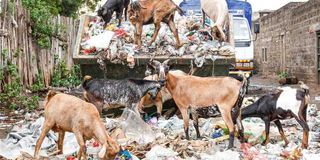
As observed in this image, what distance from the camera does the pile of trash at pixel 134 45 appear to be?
29.3 ft

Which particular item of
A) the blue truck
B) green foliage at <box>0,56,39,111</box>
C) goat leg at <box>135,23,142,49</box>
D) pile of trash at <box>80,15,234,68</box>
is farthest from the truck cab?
green foliage at <box>0,56,39,111</box>

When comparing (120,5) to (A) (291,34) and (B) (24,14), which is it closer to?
(B) (24,14)

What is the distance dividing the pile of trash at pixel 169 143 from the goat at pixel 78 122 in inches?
16.4

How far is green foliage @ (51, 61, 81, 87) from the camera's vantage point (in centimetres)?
1330

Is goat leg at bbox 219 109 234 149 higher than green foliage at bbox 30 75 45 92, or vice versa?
green foliage at bbox 30 75 45 92

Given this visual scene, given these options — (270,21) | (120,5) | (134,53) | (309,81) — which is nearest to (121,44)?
(134,53)

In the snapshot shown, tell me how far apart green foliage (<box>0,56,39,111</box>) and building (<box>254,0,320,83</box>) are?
37.0 feet

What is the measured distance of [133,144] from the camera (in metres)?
6.62

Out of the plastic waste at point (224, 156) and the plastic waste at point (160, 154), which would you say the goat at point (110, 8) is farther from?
the plastic waste at point (224, 156)

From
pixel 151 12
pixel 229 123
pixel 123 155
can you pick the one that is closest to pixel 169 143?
pixel 229 123

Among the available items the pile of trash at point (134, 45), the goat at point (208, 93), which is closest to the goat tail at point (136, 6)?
the pile of trash at point (134, 45)

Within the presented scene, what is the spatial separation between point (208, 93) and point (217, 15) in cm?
344

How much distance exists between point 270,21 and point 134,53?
18.9 m

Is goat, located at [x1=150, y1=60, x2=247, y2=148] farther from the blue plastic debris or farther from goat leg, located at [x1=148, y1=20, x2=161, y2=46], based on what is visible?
goat leg, located at [x1=148, y1=20, x2=161, y2=46]
